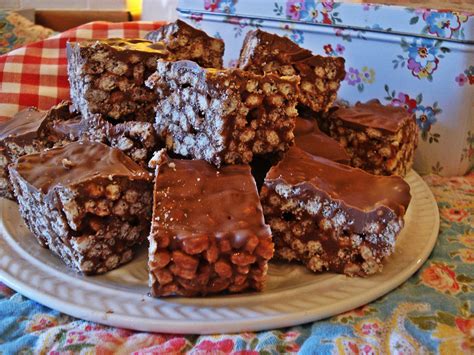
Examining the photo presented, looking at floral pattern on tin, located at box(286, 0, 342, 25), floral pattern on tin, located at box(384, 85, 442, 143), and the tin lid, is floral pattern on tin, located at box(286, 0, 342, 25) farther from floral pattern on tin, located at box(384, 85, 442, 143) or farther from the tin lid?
floral pattern on tin, located at box(384, 85, 442, 143)

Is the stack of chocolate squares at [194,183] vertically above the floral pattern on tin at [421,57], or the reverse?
the floral pattern on tin at [421,57]

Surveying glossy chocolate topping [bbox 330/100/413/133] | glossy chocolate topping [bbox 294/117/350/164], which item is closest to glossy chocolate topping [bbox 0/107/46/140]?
glossy chocolate topping [bbox 294/117/350/164]

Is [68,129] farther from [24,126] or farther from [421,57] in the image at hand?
[421,57]

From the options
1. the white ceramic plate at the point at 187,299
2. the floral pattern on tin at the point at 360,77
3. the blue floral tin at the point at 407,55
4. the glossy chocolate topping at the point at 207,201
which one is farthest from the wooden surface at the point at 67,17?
the glossy chocolate topping at the point at 207,201

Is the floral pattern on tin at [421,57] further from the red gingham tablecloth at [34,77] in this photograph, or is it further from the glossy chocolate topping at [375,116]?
the red gingham tablecloth at [34,77]

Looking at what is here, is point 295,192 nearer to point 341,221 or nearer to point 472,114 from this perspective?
point 341,221

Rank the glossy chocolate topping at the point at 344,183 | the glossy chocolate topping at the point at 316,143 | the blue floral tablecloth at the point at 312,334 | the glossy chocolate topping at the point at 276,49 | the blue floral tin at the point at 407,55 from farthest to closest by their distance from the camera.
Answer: the blue floral tin at the point at 407,55 → the glossy chocolate topping at the point at 276,49 → the glossy chocolate topping at the point at 316,143 → the glossy chocolate topping at the point at 344,183 → the blue floral tablecloth at the point at 312,334
